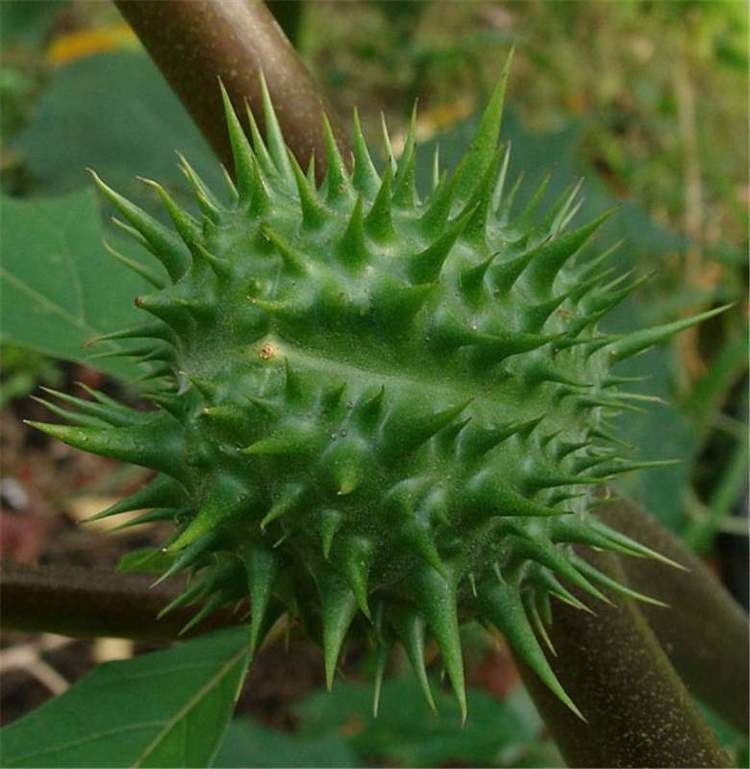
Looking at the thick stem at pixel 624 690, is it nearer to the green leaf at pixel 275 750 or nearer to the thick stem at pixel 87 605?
the thick stem at pixel 87 605

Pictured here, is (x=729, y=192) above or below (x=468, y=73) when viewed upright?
below

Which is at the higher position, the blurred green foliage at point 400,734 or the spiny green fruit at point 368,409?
the spiny green fruit at point 368,409

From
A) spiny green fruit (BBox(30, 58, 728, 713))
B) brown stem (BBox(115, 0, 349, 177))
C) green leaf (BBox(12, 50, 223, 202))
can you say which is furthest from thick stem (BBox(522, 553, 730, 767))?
green leaf (BBox(12, 50, 223, 202))

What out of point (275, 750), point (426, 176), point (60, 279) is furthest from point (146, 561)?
point (426, 176)

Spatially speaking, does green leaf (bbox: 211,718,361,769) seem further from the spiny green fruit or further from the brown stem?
the brown stem

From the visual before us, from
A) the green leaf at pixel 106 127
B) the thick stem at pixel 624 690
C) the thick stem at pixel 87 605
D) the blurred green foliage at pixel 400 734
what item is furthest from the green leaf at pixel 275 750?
the green leaf at pixel 106 127

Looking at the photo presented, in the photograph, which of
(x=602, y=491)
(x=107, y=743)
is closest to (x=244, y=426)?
(x=602, y=491)

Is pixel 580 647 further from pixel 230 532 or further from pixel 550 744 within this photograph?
pixel 550 744
